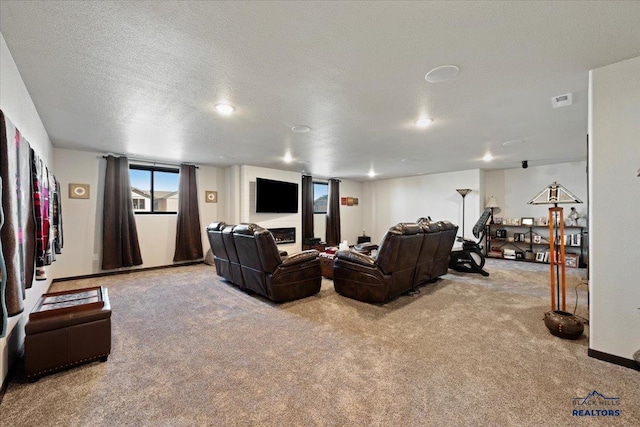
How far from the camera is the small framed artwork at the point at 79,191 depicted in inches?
186

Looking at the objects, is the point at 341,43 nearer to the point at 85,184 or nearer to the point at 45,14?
the point at 45,14

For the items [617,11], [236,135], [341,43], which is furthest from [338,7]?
[236,135]

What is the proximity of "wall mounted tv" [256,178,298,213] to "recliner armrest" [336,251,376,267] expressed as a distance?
11.3 ft

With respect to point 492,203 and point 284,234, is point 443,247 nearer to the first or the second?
point 492,203

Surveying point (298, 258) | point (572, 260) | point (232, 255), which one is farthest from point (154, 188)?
point (572, 260)

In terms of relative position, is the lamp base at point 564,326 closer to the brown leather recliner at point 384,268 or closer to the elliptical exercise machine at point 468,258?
the brown leather recliner at point 384,268

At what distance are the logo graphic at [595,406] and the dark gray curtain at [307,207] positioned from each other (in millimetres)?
6473

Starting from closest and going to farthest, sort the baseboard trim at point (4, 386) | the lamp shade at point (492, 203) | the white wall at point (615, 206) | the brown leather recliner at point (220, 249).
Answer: the baseboard trim at point (4, 386)
the white wall at point (615, 206)
the brown leather recliner at point (220, 249)
the lamp shade at point (492, 203)

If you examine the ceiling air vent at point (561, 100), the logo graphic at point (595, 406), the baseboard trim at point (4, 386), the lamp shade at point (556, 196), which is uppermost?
the ceiling air vent at point (561, 100)

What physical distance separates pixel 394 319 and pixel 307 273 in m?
1.27

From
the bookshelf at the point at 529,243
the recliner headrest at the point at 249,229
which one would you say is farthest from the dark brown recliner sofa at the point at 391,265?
the bookshelf at the point at 529,243

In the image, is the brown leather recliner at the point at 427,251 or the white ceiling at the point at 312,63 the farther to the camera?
the brown leather recliner at the point at 427,251

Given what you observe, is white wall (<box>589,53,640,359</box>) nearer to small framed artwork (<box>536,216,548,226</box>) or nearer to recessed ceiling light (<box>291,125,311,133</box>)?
recessed ceiling light (<box>291,125,311,133</box>)

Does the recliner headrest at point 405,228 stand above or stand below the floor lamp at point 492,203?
below
